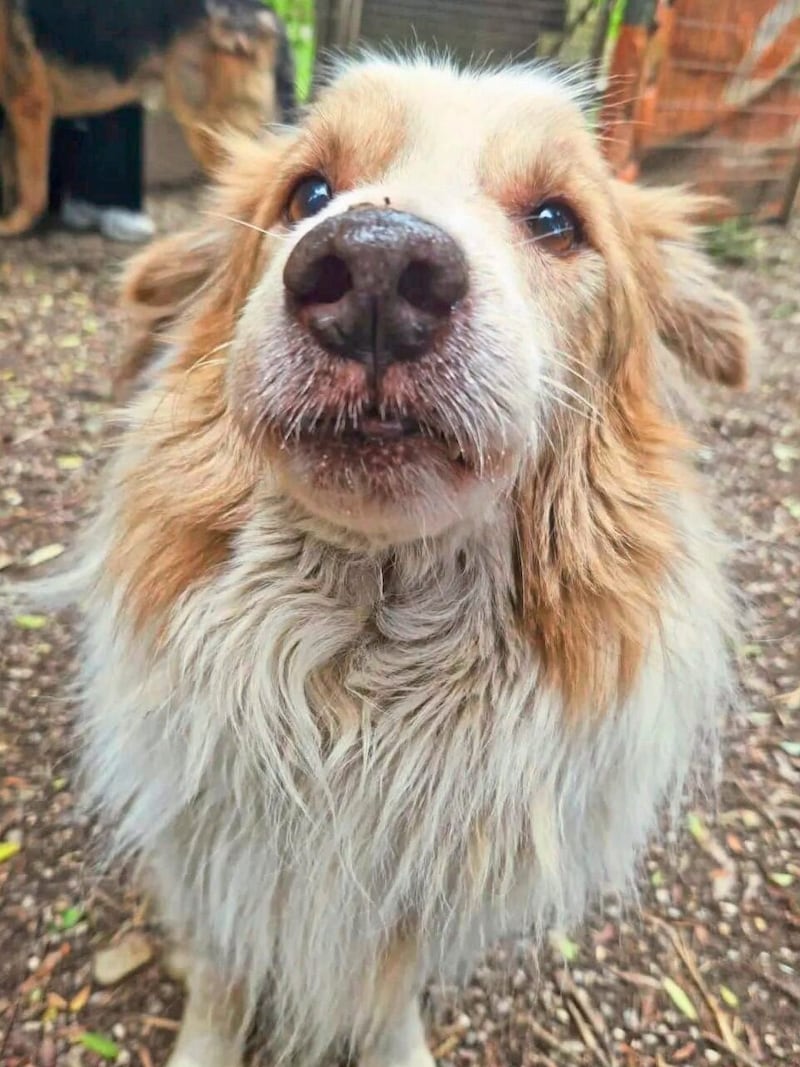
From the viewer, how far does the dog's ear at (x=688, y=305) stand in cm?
160

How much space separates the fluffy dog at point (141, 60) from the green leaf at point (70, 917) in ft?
9.08

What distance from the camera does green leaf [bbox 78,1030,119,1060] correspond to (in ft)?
5.38

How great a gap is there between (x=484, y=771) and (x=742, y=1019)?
959mm

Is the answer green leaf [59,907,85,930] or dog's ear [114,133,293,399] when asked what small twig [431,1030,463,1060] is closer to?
green leaf [59,907,85,930]

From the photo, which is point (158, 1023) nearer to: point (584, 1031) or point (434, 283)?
point (584, 1031)

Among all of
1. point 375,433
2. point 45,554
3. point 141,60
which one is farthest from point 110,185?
point 375,433

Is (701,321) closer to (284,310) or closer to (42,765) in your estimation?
(284,310)

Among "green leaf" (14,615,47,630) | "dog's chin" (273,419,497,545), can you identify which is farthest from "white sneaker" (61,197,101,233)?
"dog's chin" (273,419,497,545)

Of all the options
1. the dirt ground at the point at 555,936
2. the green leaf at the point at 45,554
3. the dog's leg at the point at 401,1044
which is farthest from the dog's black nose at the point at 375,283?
the green leaf at the point at 45,554

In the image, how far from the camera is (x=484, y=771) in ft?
4.26

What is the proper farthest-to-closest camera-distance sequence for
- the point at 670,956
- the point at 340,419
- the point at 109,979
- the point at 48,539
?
1. the point at 48,539
2. the point at 670,956
3. the point at 109,979
4. the point at 340,419

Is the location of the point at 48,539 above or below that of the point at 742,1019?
above

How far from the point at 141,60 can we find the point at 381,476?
344 centimetres

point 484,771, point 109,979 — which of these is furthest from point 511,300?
point 109,979
